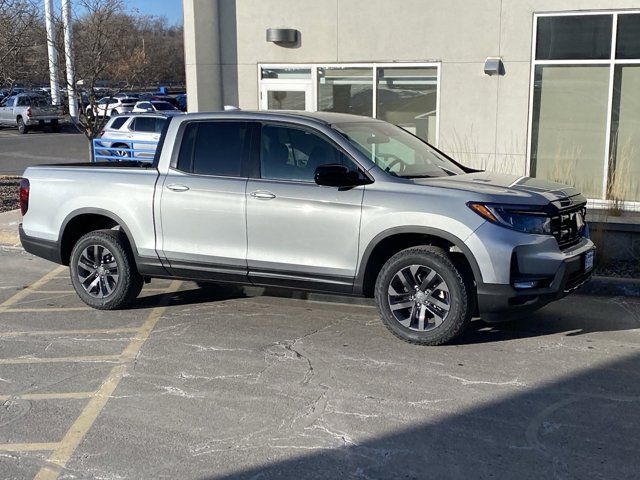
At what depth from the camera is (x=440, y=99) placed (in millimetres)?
12617

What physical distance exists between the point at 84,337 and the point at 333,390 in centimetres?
248

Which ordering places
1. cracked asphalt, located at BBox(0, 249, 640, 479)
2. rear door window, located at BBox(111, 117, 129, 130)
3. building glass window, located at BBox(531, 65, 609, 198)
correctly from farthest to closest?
rear door window, located at BBox(111, 117, 129, 130) < building glass window, located at BBox(531, 65, 609, 198) < cracked asphalt, located at BBox(0, 249, 640, 479)

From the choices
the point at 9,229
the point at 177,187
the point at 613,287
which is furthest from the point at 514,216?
the point at 9,229

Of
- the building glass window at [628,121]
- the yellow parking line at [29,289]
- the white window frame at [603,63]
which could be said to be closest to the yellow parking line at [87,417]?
the yellow parking line at [29,289]

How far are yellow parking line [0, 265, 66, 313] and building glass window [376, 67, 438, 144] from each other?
6.23 metres

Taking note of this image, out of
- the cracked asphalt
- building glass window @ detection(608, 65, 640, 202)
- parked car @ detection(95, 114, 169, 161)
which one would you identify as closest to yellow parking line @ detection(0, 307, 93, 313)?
the cracked asphalt

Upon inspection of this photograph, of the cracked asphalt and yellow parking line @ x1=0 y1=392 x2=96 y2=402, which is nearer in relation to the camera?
the cracked asphalt

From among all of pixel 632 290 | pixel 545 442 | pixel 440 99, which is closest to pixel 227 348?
pixel 545 442

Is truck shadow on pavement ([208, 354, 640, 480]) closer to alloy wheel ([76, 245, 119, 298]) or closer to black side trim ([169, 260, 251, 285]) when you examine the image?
black side trim ([169, 260, 251, 285])

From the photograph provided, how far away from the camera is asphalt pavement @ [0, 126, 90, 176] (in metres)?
24.0

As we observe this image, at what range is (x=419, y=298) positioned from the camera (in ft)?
20.4

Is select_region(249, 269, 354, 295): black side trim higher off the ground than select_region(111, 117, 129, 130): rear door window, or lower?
lower

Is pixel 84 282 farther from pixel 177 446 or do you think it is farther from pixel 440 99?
pixel 440 99

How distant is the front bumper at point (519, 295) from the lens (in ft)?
19.3
